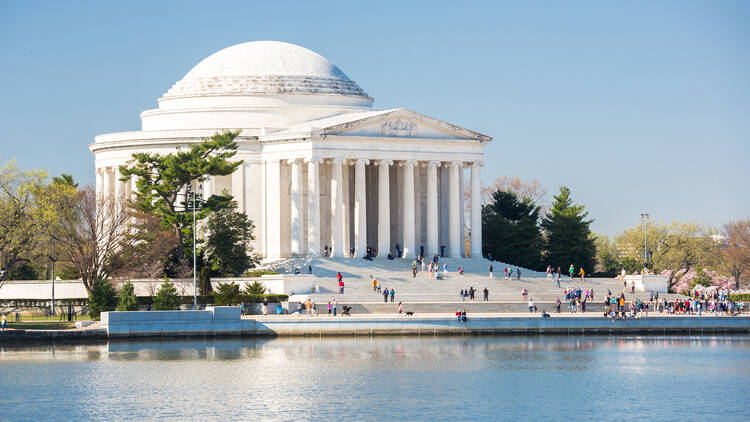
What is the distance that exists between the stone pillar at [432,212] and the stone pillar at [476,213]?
3832 mm

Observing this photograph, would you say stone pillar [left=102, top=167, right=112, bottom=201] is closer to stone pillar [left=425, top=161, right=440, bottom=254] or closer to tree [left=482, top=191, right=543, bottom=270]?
stone pillar [left=425, top=161, right=440, bottom=254]

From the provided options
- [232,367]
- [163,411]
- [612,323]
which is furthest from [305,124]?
[163,411]

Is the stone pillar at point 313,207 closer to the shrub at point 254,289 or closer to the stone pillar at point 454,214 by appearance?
the stone pillar at point 454,214

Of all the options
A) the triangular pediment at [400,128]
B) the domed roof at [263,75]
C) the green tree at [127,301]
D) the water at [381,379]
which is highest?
the domed roof at [263,75]

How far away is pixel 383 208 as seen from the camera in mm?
122875

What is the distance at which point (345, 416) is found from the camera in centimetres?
6056

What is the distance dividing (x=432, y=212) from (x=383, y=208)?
4.72 metres

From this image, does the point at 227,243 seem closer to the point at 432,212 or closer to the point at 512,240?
the point at 432,212

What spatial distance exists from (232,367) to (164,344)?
Answer: 12.6 meters

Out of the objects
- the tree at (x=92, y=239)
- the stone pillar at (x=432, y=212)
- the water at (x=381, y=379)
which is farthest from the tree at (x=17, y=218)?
the stone pillar at (x=432, y=212)

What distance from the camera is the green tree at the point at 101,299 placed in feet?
317

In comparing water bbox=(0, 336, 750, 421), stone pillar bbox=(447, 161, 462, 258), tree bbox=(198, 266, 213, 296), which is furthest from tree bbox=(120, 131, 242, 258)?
water bbox=(0, 336, 750, 421)

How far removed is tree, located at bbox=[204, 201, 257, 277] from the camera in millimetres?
110750

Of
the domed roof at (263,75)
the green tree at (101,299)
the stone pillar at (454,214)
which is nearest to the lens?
the green tree at (101,299)
